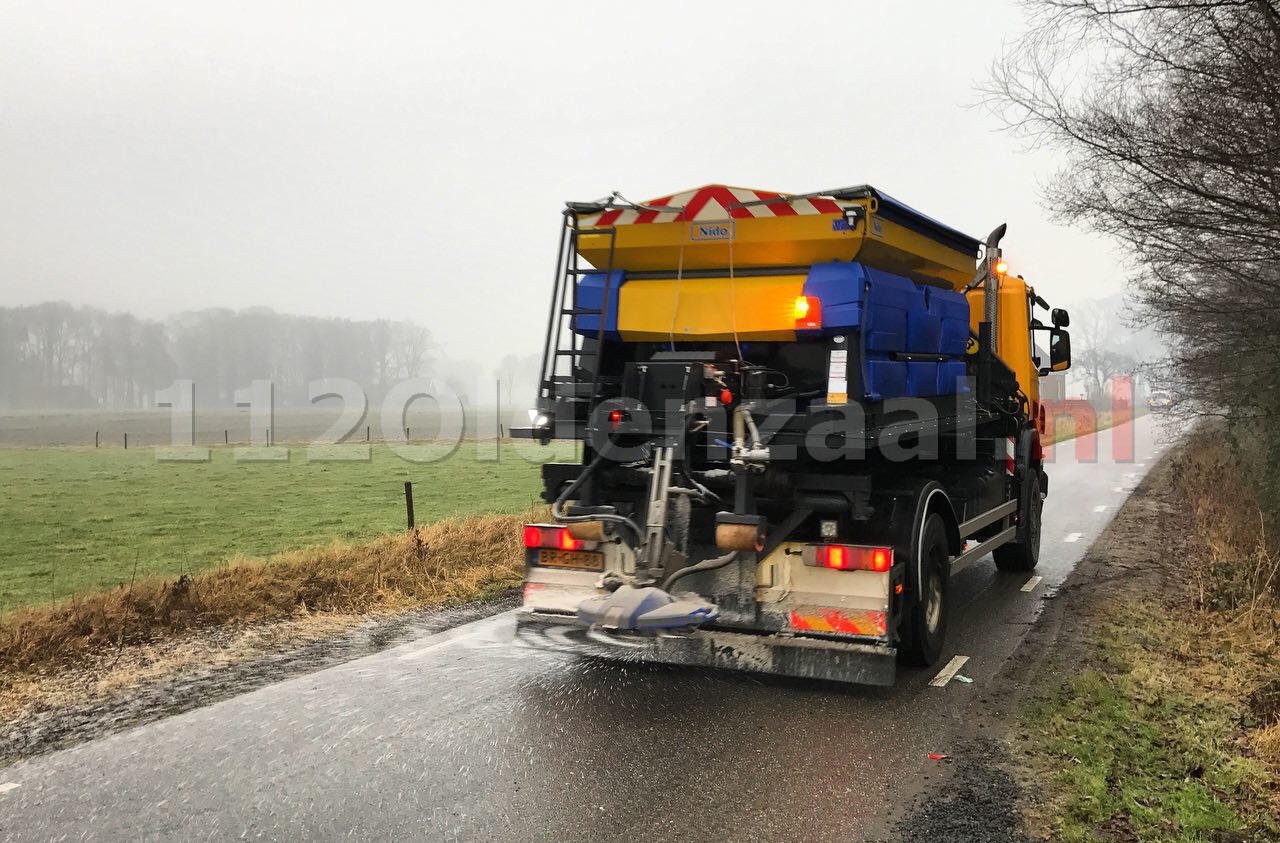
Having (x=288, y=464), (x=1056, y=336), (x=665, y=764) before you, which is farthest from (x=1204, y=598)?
(x=288, y=464)

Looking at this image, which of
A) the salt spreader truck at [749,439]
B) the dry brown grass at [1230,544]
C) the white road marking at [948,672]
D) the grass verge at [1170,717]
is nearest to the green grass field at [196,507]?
the salt spreader truck at [749,439]

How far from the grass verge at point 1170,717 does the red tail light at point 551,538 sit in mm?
2847

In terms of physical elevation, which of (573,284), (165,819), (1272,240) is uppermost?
(1272,240)

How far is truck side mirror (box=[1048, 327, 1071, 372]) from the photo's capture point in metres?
10.0

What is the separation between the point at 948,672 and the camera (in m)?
6.16

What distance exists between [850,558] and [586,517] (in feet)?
5.37

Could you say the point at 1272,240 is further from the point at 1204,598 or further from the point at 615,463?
the point at 615,463

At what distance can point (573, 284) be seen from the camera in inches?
Answer: 266

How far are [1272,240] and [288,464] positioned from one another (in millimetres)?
33923

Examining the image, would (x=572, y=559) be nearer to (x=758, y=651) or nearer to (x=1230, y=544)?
(x=758, y=651)

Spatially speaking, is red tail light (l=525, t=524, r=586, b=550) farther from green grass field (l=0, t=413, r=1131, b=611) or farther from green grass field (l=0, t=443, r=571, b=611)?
green grass field (l=0, t=443, r=571, b=611)

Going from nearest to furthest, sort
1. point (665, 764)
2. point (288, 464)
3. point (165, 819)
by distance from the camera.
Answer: point (165, 819) < point (665, 764) < point (288, 464)

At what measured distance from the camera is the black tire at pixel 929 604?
19.9ft

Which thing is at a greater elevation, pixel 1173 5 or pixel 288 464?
pixel 1173 5
